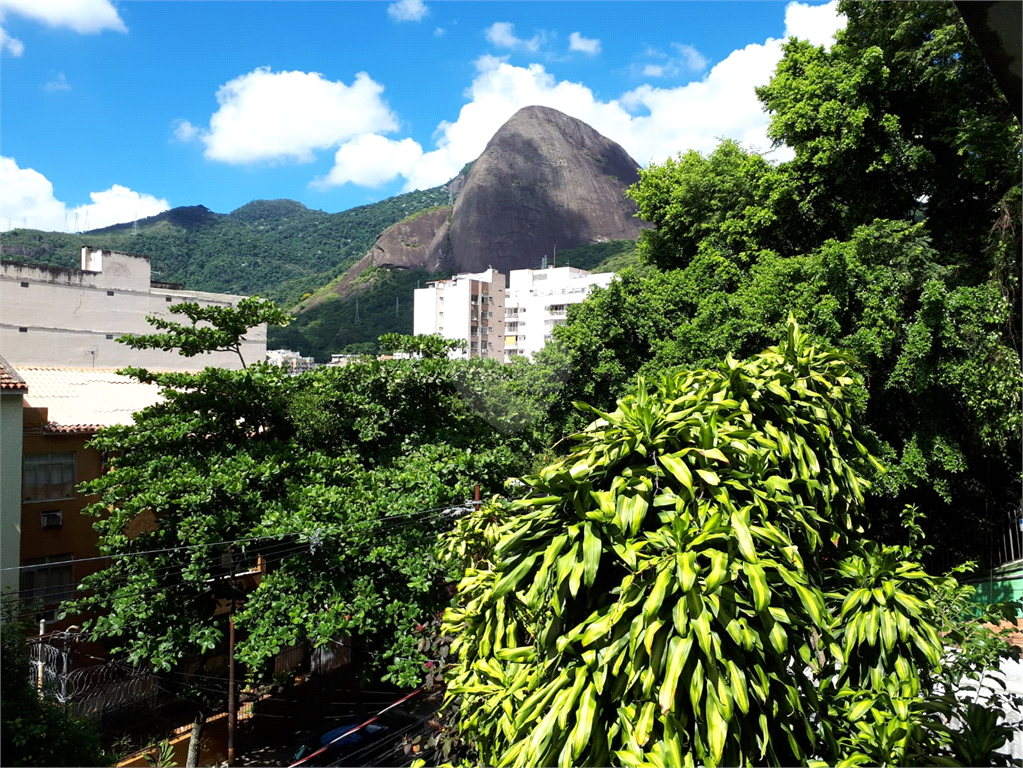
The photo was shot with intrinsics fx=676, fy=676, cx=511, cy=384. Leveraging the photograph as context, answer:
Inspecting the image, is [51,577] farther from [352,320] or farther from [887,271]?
[352,320]

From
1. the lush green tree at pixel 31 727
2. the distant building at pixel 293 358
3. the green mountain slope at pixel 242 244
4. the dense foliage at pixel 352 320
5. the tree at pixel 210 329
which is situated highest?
the green mountain slope at pixel 242 244

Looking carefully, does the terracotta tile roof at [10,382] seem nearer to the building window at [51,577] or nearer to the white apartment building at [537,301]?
the building window at [51,577]

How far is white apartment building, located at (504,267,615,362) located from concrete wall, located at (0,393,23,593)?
3288 cm

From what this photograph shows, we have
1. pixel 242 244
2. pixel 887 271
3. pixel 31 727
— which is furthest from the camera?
pixel 242 244

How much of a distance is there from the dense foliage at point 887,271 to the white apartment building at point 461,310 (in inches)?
1227

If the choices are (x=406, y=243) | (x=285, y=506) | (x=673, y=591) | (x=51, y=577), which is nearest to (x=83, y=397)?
(x=51, y=577)

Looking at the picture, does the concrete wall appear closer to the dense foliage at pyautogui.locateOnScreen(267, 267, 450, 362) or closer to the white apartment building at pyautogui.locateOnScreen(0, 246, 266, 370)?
the white apartment building at pyautogui.locateOnScreen(0, 246, 266, 370)

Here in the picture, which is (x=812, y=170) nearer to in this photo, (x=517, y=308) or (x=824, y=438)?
(x=824, y=438)

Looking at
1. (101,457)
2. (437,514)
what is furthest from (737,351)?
(101,457)

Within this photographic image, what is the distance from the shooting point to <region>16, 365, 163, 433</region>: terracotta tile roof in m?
10.3

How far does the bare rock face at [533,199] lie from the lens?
6431cm

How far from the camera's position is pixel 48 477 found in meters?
9.87

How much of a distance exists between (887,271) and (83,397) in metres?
12.3

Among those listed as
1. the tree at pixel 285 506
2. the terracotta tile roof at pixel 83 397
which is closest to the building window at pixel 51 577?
the tree at pixel 285 506
